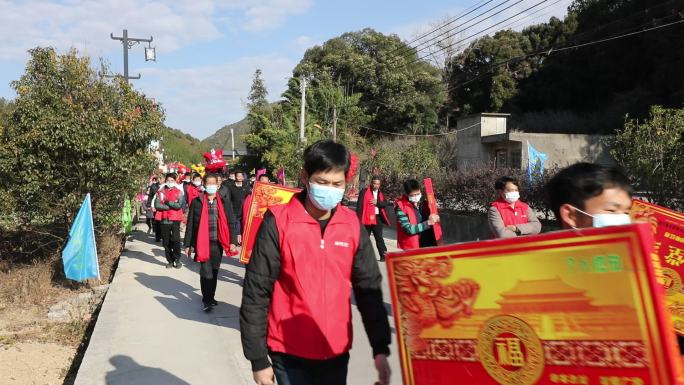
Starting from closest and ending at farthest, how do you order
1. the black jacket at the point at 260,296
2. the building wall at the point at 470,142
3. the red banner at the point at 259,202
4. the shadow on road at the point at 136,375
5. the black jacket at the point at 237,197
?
the black jacket at the point at 260,296 < the shadow on road at the point at 136,375 < the red banner at the point at 259,202 < the black jacket at the point at 237,197 < the building wall at the point at 470,142

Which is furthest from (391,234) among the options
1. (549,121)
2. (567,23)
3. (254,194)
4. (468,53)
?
(468,53)

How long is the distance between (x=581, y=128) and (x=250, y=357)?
31555 mm

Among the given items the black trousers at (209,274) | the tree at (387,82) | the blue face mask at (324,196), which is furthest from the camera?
the tree at (387,82)

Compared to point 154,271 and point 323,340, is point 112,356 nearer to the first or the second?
point 323,340

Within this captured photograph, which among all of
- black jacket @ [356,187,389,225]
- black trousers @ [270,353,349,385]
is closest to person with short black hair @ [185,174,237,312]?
black jacket @ [356,187,389,225]

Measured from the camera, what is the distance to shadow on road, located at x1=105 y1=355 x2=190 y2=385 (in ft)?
14.4

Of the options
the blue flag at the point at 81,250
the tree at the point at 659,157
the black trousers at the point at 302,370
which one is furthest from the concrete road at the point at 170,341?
the tree at the point at 659,157

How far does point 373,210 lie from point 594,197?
800cm

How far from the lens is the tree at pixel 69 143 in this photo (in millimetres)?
8461

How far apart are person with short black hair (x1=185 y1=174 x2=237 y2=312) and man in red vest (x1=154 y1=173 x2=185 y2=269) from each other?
2.64 meters

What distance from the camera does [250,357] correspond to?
2324 mm

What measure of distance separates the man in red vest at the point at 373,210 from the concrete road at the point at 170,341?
98.8 inches

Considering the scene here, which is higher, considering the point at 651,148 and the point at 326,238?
the point at 651,148

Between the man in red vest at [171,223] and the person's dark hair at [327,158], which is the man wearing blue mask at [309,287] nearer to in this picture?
the person's dark hair at [327,158]
